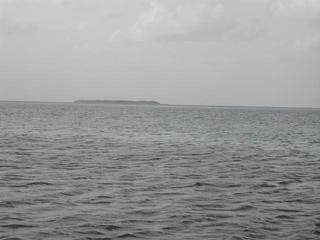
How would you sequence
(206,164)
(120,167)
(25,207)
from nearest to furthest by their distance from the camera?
(25,207), (120,167), (206,164)

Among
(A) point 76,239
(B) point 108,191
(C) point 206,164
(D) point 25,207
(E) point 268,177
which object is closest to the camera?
(A) point 76,239

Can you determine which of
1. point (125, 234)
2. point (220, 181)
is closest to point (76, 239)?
point (125, 234)

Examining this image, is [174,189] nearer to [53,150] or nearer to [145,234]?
[145,234]

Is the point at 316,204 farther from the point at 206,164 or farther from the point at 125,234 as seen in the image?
the point at 206,164

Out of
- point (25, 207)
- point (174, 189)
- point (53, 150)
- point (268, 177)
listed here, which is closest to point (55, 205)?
point (25, 207)

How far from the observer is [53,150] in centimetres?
3014

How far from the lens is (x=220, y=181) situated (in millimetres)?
18891

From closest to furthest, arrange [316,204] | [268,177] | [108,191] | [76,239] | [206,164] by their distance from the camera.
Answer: [76,239], [316,204], [108,191], [268,177], [206,164]

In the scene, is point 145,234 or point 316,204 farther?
point 316,204

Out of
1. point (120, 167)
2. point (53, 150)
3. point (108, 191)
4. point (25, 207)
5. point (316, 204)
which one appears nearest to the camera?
point (25, 207)

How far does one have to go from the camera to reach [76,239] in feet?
34.3

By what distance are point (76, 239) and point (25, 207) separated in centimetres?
350

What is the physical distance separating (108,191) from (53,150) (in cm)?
1504

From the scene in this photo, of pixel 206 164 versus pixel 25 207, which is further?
pixel 206 164
